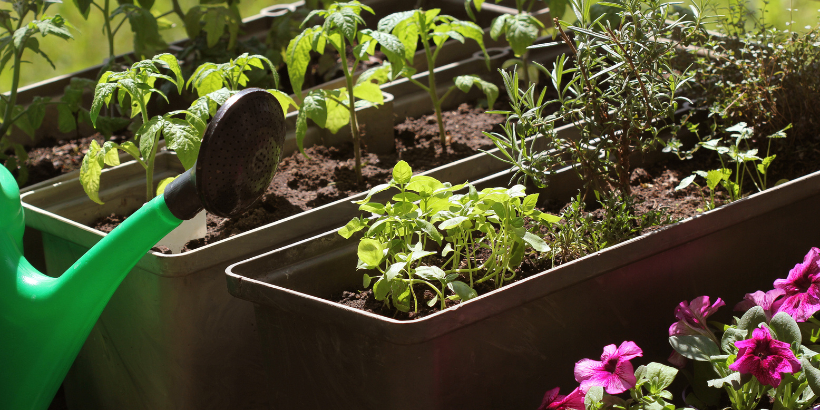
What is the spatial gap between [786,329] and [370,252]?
541mm

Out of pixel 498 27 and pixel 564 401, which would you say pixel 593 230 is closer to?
pixel 564 401

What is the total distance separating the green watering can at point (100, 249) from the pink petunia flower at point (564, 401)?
45cm

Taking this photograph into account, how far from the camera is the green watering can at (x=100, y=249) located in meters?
0.92

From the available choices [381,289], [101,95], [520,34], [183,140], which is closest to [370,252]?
[381,289]

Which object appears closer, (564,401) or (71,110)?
(564,401)

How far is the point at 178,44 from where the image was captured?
2.39m

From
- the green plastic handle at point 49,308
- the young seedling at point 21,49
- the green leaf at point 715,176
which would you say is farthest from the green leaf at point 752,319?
the young seedling at point 21,49

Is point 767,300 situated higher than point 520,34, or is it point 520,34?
point 520,34

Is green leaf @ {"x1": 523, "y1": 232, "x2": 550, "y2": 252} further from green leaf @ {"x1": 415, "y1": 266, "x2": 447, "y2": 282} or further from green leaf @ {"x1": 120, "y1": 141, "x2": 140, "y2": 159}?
green leaf @ {"x1": 120, "y1": 141, "x2": 140, "y2": 159}

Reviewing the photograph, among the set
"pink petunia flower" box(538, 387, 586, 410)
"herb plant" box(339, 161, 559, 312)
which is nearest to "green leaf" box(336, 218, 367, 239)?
"herb plant" box(339, 161, 559, 312)

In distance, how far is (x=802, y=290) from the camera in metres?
1.11

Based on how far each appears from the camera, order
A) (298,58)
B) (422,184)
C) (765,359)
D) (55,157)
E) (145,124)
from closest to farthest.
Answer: (765,359) → (422,184) → (145,124) → (298,58) → (55,157)

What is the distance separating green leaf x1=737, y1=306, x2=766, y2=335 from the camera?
104 cm

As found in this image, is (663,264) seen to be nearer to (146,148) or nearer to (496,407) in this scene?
(496,407)
